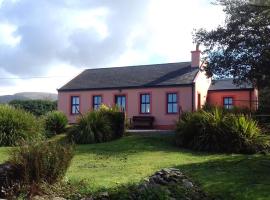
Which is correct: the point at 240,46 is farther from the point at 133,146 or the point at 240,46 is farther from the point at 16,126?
the point at 16,126

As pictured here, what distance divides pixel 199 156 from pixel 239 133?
2605 mm

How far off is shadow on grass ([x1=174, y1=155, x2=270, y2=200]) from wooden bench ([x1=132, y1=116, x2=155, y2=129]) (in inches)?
697

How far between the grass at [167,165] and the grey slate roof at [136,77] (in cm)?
1429

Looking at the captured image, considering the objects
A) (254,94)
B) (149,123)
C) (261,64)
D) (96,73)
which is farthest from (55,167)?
(96,73)

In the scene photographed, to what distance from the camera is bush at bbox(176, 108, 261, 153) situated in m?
18.0

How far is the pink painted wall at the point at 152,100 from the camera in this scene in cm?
3278

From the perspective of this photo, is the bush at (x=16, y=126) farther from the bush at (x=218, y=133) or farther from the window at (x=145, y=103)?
the window at (x=145, y=103)

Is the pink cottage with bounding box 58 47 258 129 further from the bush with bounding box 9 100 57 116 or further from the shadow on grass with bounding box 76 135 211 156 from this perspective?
the shadow on grass with bounding box 76 135 211 156

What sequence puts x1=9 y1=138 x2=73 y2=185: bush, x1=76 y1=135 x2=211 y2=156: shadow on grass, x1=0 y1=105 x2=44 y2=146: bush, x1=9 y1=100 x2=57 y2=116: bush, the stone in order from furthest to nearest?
x1=9 y1=100 x2=57 y2=116: bush → x1=0 y1=105 x2=44 y2=146: bush → x1=76 y1=135 x2=211 y2=156: shadow on grass → the stone → x1=9 y1=138 x2=73 y2=185: bush

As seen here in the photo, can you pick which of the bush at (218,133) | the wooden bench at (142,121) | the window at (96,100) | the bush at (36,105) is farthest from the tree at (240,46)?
the bush at (36,105)

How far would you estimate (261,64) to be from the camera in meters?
23.3

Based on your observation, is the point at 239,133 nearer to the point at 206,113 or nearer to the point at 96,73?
the point at 206,113

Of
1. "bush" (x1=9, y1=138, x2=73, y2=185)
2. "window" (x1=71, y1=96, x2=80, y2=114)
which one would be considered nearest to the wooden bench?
"window" (x1=71, y1=96, x2=80, y2=114)

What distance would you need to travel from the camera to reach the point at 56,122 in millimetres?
26031
